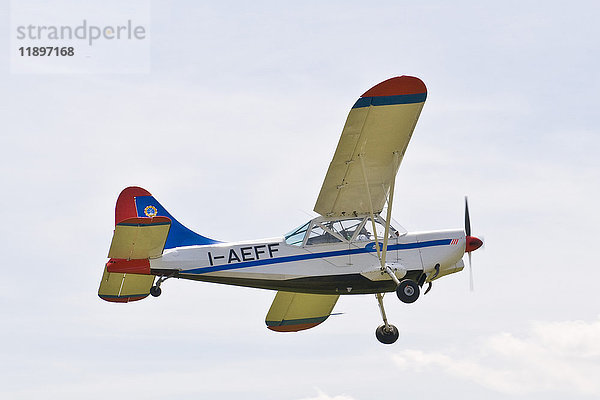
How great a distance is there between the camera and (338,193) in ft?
56.3

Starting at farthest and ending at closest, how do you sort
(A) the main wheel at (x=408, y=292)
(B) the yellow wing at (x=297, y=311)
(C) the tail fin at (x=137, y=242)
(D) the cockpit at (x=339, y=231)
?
1. (B) the yellow wing at (x=297, y=311)
2. (D) the cockpit at (x=339, y=231)
3. (A) the main wheel at (x=408, y=292)
4. (C) the tail fin at (x=137, y=242)

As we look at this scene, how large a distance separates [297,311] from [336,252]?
285cm

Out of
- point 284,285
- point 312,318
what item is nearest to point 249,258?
point 284,285

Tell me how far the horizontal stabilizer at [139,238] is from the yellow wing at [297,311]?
13.2 feet

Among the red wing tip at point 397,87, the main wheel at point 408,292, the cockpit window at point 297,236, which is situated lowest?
the main wheel at point 408,292

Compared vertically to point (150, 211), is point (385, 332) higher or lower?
lower

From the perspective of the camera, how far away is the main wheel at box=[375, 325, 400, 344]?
18.1 metres

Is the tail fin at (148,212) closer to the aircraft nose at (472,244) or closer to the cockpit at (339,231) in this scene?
the cockpit at (339,231)

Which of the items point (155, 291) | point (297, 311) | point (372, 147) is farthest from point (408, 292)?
point (155, 291)

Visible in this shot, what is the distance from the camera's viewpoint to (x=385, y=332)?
59.5ft

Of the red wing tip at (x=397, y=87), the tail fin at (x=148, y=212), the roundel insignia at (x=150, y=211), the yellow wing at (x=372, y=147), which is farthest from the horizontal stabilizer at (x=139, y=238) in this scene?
the red wing tip at (x=397, y=87)

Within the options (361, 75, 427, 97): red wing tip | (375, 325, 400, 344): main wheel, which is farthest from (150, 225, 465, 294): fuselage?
(361, 75, 427, 97): red wing tip

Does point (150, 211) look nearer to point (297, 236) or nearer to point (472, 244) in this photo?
point (297, 236)

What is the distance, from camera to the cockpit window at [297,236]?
691 inches
